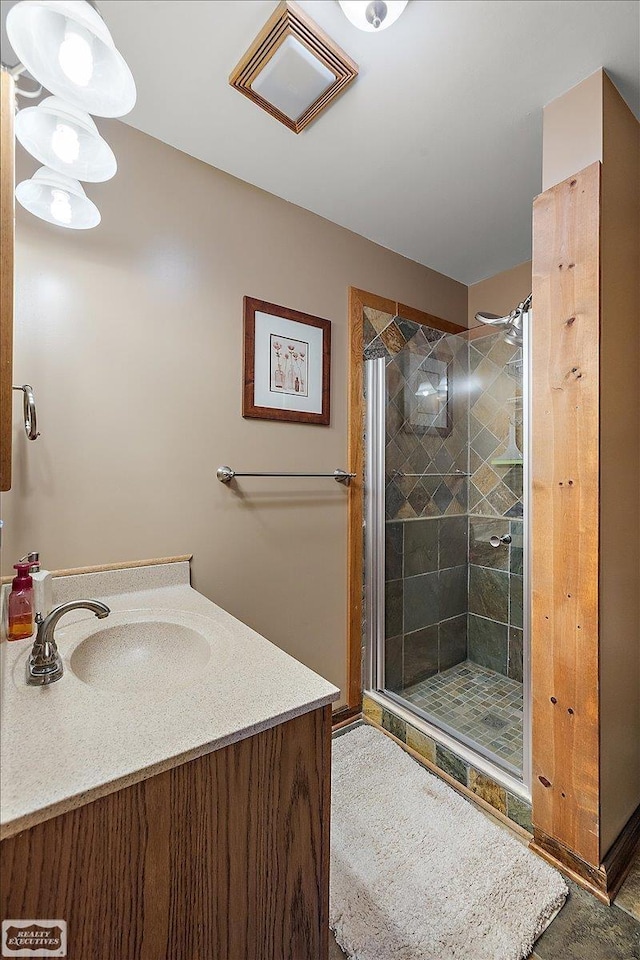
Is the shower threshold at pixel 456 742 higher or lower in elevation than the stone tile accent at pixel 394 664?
lower

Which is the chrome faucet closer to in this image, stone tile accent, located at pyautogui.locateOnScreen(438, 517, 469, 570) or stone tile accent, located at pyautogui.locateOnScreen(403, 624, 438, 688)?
stone tile accent, located at pyautogui.locateOnScreen(403, 624, 438, 688)

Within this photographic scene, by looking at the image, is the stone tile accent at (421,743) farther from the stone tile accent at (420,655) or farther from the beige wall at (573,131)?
the beige wall at (573,131)

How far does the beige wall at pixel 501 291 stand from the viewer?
7.54 ft

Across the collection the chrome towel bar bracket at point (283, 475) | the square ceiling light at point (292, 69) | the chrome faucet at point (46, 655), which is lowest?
the chrome faucet at point (46, 655)

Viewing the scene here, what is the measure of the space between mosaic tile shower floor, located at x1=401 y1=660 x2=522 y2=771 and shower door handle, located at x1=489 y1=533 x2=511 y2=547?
0.61m

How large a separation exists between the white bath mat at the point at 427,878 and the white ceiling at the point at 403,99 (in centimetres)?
227

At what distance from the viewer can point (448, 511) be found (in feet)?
7.34

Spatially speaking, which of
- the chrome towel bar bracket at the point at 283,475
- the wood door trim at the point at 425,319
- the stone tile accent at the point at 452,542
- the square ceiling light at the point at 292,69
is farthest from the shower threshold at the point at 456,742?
the square ceiling light at the point at 292,69

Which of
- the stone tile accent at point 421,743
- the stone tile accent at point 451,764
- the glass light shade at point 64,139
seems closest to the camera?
the glass light shade at point 64,139

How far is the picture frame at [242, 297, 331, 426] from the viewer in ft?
5.57

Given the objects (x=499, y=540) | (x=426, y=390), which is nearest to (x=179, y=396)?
(x=426, y=390)

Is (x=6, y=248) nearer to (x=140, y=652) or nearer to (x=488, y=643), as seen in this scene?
(x=140, y=652)

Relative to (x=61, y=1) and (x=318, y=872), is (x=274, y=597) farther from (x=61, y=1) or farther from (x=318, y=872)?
(x=61, y=1)

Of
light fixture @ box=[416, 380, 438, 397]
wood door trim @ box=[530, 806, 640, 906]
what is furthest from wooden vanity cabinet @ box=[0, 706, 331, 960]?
light fixture @ box=[416, 380, 438, 397]
